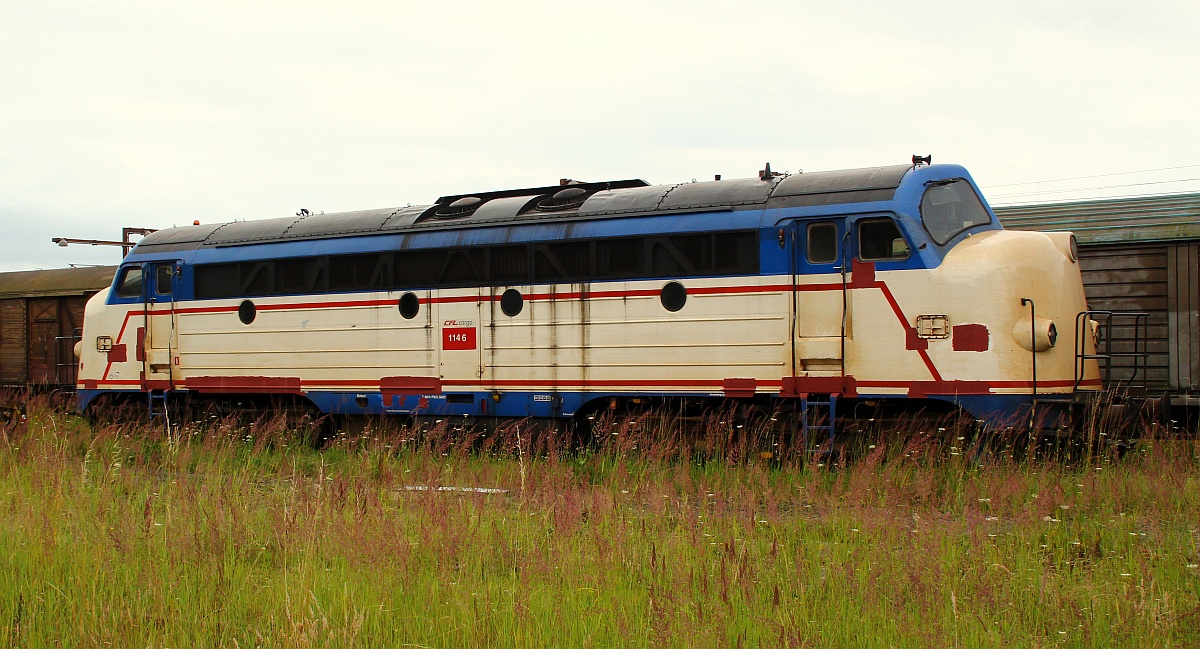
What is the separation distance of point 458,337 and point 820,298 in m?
4.40

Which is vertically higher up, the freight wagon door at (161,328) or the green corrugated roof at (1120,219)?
the green corrugated roof at (1120,219)

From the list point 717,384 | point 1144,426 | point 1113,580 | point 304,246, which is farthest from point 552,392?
point 1113,580

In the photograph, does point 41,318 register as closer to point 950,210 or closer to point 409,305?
point 409,305

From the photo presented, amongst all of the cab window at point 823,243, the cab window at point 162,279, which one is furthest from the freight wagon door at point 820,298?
the cab window at point 162,279

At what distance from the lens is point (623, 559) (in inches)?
236

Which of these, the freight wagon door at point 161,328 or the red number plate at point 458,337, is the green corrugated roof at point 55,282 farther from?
the red number plate at point 458,337

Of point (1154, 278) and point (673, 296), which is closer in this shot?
point (673, 296)

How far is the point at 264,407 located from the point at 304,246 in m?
2.29

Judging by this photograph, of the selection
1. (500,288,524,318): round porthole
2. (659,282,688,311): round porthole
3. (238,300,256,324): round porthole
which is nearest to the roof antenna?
(659,282,688,311): round porthole

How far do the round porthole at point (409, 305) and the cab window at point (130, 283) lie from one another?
478cm

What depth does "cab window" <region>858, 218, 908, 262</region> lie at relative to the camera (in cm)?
998

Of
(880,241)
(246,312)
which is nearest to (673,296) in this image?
(880,241)

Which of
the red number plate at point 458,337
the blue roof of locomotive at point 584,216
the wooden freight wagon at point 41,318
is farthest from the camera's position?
the wooden freight wagon at point 41,318

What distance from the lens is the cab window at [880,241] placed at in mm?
9984
